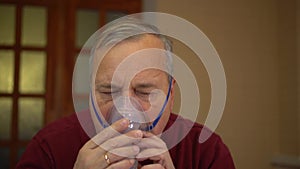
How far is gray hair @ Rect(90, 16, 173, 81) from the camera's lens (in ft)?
1.33

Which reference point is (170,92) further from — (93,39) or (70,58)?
(70,58)

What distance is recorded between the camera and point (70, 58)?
114 cm

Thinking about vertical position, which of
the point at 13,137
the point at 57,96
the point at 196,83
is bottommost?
the point at 13,137

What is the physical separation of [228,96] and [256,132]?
0.06 metres

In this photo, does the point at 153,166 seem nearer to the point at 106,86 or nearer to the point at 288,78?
the point at 106,86

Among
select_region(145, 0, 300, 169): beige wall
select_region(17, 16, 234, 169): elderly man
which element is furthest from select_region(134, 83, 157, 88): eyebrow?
select_region(145, 0, 300, 169): beige wall

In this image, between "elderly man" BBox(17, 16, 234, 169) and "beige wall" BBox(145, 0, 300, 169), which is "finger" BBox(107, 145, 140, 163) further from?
"beige wall" BBox(145, 0, 300, 169)

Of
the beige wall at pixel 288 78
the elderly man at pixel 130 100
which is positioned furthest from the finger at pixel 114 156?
the beige wall at pixel 288 78

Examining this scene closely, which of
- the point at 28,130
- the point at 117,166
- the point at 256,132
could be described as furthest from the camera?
the point at 28,130

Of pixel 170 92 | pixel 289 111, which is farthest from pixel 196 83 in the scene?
pixel 289 111

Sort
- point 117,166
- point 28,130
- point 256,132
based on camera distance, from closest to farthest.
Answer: point 117,166 < point 256,132 < point 28,130

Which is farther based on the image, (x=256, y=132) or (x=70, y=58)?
(x=70, y=58)

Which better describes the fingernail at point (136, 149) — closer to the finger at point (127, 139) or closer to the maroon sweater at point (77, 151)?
the finger at point (127, 139)

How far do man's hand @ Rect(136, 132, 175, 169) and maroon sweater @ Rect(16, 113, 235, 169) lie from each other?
0.09m
